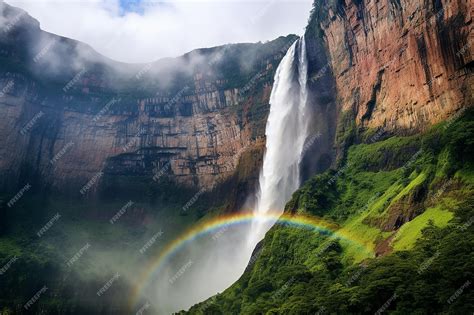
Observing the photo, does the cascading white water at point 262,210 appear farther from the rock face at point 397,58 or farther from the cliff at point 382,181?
the rock face at point 397,58

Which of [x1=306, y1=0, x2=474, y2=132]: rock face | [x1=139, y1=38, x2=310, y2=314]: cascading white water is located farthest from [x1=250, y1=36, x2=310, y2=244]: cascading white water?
[x1=306, y1=0, x2=474, y2=132]: rock face

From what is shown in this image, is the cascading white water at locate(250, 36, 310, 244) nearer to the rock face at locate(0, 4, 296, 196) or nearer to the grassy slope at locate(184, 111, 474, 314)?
the grassy slope at locate(184, 111, 474, 314)

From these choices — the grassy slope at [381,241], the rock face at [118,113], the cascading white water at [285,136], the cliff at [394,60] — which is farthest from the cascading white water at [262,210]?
the rock face at [118,113]

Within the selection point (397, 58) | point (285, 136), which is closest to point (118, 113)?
point (285, 136)

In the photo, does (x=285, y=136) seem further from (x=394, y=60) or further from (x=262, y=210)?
(x=394, y=60)

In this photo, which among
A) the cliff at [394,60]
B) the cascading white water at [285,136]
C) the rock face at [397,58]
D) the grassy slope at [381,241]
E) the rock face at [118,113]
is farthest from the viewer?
the rock face at [118,113]
